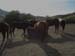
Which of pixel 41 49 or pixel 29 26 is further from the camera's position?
pixel 29 26

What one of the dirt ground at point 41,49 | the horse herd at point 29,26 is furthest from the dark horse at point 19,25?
the dirt ground at point 41,49

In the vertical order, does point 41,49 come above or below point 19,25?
below

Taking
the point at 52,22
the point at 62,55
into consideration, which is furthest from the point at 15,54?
the point at 52,22

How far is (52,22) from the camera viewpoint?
807 inches

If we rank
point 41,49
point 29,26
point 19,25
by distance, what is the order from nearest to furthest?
point 41,49 → point 19,25 → point 29,26

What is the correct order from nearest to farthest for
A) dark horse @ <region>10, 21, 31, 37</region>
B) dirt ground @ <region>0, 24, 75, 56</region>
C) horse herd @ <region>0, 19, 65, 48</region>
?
dirt ground @ <region>0, 24, 75, 56</region>
horse herd @ <region>0, 19, 65, 48</region>
dark horse @ <region>10, 21, 31, 37</region>

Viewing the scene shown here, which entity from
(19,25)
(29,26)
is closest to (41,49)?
(19,25)

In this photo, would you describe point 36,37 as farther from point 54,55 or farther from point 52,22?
point 54,55

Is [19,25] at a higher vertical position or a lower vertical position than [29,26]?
higher

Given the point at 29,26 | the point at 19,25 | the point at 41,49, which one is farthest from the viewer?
the point at 29,26

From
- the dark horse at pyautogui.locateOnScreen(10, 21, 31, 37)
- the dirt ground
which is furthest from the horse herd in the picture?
the dirt ground

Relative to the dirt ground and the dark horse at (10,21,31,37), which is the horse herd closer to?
the dark horse at (10,21,31,37)

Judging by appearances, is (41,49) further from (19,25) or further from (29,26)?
(29,26)

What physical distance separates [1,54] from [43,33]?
502 cm
